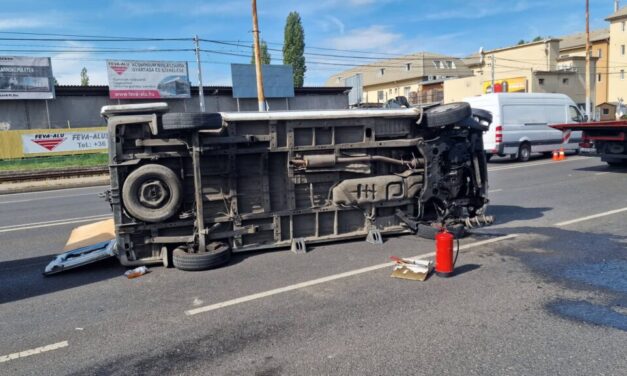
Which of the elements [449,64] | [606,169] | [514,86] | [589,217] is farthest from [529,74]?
[589,217]

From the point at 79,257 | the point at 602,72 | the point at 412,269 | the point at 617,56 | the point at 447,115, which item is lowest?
the point at 412,269

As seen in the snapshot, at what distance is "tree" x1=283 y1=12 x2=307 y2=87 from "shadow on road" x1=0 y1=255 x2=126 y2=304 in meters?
57.6

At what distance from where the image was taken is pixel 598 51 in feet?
210

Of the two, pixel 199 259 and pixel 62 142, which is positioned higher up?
pixel 62 142

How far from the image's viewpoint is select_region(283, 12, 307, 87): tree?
2450 inches

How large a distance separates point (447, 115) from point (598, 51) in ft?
233

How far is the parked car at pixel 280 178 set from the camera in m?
5.99

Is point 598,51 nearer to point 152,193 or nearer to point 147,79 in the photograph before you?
point 147,79

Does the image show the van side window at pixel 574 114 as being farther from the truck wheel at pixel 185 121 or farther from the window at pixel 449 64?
the window at pixel 449 64

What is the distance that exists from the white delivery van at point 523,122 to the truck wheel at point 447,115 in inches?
440

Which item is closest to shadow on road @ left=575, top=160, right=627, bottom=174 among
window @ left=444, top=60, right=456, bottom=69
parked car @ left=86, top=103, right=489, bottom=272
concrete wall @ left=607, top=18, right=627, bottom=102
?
parked car @ left=86, top=103, right=489, bottom=272

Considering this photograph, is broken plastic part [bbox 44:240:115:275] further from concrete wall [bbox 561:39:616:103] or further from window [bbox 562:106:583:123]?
concrete wall [bbox 561:39:616:103]

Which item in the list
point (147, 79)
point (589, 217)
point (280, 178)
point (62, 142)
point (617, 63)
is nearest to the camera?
point (280, 178)

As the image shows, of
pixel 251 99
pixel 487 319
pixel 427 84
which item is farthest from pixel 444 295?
pixel 427 84
